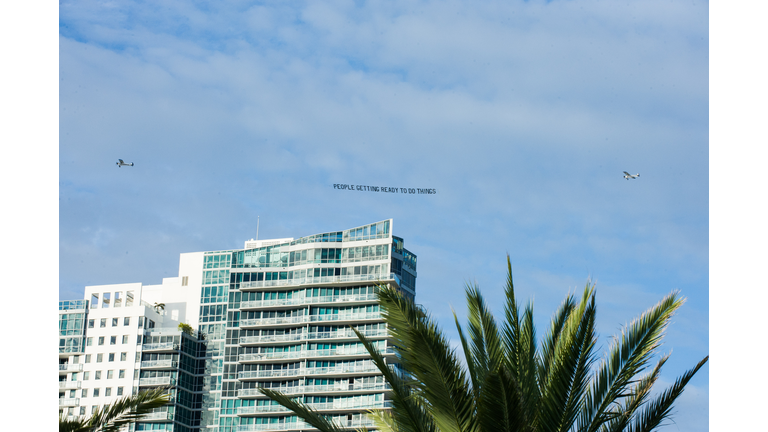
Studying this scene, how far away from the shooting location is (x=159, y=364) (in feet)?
305

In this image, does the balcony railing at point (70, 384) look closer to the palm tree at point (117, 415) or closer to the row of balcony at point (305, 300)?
the row of balcony at point (305, 300)

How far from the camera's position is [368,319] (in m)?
84.4

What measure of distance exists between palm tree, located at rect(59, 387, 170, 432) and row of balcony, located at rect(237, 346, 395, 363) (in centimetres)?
6672

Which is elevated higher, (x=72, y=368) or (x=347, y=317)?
(x=347, y=317)

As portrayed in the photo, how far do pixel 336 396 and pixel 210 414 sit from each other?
62.6 feet

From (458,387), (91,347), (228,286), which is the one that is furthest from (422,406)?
(91,347)

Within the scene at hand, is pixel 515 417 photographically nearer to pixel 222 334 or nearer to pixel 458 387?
pixel 458 387

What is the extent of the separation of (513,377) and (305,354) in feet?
252

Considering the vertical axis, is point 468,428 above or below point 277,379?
below

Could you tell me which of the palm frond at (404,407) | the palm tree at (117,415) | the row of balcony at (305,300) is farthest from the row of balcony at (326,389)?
the palm frond at (404,407)

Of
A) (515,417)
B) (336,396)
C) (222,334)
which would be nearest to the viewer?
(515,417)

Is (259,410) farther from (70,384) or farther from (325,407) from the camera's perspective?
(70,384)

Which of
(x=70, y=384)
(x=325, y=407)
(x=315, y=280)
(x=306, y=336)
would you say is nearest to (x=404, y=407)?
(x=325, y=407)

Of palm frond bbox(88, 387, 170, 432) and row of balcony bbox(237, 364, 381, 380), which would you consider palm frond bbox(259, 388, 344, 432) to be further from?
row of balcony bbox(237, 364, 381, 380)
